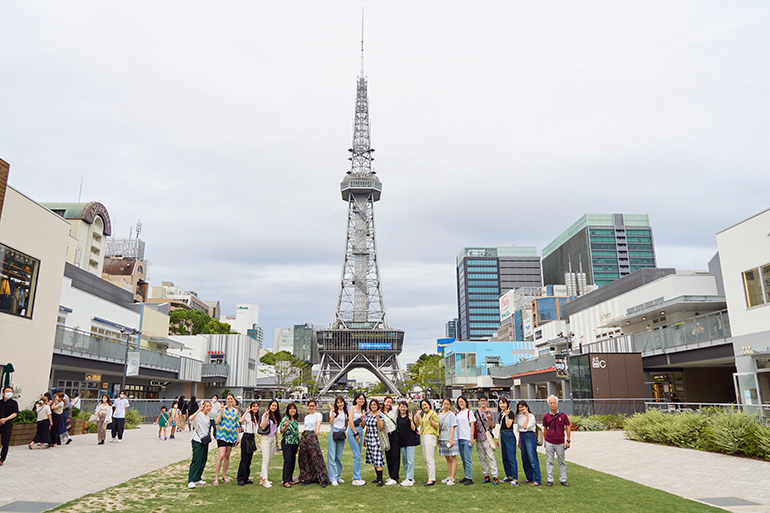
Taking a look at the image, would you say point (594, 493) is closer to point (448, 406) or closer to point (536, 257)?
point (448, 406)

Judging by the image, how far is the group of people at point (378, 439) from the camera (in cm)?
1023

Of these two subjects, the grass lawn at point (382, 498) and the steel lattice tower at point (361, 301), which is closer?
the grass lawn at point (382, 498)

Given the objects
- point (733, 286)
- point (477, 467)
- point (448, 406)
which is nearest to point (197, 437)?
point (448, 406)

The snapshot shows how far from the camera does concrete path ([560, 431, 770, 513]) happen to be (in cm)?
911

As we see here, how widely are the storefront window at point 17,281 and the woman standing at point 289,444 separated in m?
13.8

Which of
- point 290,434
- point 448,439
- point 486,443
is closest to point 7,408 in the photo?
point 290,434

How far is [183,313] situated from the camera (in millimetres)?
97125

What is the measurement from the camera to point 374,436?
10469mm

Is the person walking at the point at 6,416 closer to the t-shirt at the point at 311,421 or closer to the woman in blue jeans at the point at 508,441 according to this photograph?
the t-shirt at the point at 311,421

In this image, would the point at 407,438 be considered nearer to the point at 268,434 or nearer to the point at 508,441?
the point at 508,441

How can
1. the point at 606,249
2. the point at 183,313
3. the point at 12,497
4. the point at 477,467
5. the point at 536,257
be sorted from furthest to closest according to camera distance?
the point at 536,257, the point at 606,249, the point at 183,313, the point at 477,467, the point at 12,497

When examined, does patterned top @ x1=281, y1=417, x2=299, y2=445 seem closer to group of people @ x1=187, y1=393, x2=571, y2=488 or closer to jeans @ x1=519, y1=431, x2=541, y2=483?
group of people @ x1=187, y1=393, x2=571, y2=488

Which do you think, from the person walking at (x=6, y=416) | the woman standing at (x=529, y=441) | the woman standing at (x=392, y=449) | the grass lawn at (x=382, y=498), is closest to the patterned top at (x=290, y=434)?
the grass lawn at (x=382, y=498)

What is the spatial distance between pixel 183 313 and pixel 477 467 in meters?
93.1
